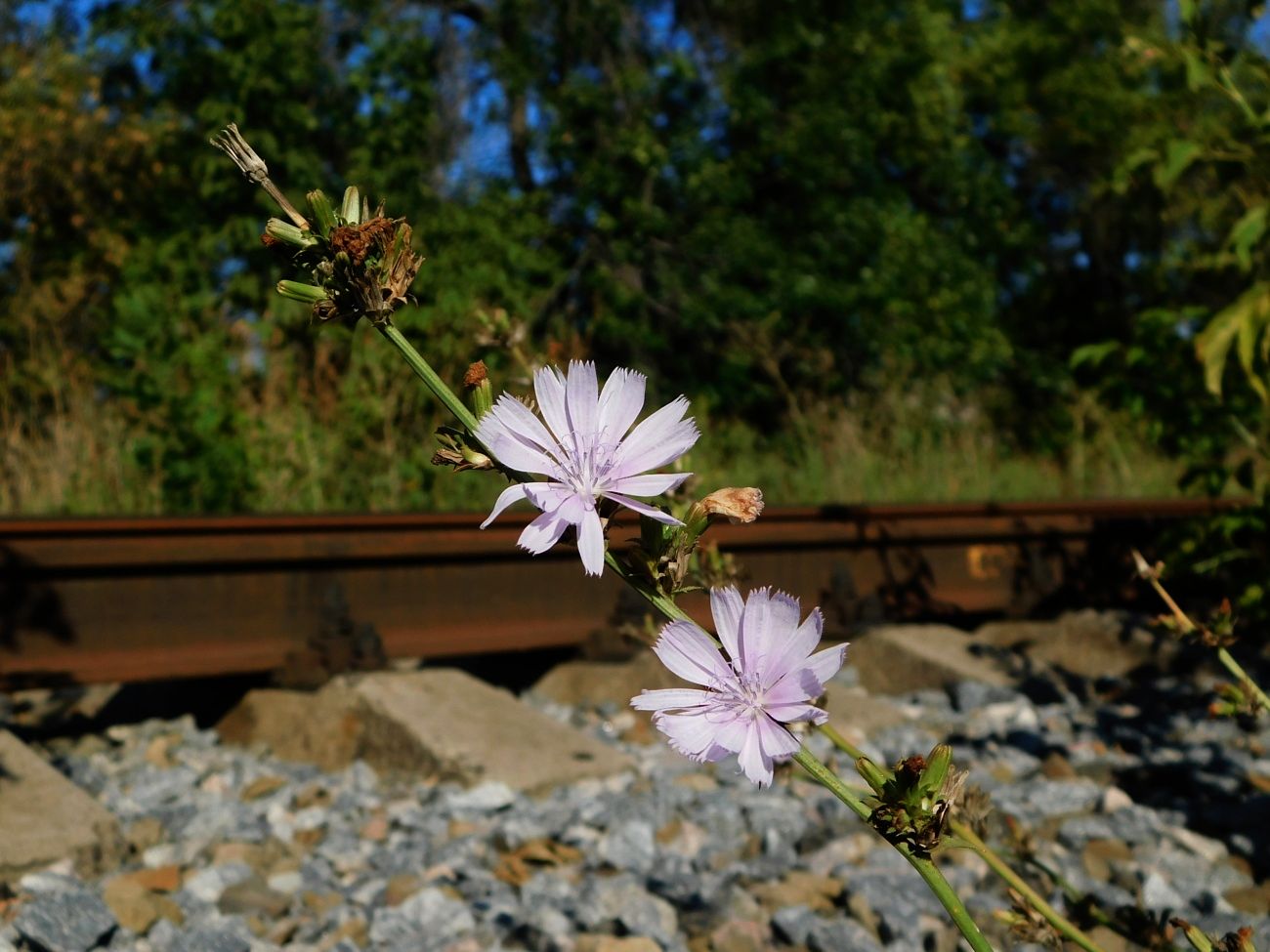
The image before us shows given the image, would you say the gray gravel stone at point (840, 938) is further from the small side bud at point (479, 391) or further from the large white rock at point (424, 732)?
the small side bud at point (479, 391)

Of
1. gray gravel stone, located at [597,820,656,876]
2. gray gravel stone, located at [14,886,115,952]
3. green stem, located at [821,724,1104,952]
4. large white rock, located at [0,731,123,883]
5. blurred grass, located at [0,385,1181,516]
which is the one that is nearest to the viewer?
green stem, located at [821,724,1104,952]

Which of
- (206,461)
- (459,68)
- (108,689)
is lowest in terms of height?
(108,689)

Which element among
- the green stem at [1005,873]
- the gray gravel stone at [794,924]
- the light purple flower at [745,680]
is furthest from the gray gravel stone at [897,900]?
the light purple flower at [745,680]

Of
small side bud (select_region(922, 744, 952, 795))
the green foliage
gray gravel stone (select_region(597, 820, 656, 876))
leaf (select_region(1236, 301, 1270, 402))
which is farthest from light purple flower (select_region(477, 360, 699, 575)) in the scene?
the green foliage

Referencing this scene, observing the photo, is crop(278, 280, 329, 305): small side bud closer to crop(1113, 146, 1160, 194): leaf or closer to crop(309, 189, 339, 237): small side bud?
crop(309, 189, 339, 237): small side bud

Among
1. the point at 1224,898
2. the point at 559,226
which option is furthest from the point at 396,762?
the point at 559,226

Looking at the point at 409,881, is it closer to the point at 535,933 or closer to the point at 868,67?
the point at 535,933
